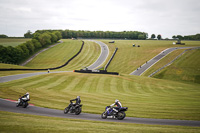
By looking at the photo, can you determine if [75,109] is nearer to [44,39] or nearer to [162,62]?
[162,62]

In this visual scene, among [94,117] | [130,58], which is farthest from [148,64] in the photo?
[94,117]

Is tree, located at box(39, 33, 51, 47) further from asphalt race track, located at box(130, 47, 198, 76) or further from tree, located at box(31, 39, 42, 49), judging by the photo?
asphalt race track, located at box(130, 47, 198, 76)

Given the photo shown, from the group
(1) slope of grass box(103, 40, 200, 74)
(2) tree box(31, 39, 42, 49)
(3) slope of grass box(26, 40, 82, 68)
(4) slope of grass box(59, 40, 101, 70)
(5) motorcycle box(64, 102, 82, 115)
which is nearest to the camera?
(5) motorcycle box(64, 102, 82, 115)

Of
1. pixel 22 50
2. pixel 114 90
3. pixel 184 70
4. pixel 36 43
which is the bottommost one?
pixel 114 90

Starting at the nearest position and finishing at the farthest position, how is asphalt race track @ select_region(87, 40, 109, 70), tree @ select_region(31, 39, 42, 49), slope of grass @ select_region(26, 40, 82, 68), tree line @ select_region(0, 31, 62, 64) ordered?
asphalt race track @ select_region(87, 40, 109, 70)
tree line @ select_region(0, 31, 62, 64)
slope of grass @ select_region(26, 40, 82, 68)
tree @ select_region(31, 39, 42, 49)

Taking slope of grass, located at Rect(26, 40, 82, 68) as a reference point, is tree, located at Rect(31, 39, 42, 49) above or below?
above

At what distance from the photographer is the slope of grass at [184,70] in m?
60.1

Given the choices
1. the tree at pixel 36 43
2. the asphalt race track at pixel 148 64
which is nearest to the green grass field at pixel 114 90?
the asphalt race track at pixel 148 64

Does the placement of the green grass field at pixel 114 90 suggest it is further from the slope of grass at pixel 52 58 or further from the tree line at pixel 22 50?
the tree line at pixel 22 50

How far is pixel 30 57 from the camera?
106m

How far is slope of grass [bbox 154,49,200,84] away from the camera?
60106 mm

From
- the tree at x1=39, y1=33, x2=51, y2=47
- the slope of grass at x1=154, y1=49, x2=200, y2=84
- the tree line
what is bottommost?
the slope of grass at x1=154, y1=49, x2=200, y2=84

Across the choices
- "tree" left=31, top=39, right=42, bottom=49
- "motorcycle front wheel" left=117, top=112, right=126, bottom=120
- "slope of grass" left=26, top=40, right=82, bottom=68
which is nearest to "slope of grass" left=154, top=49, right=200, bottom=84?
"motorcycle front wheel" left=117, top=112, right=126, bottom=120

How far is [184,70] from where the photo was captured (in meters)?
64.9
